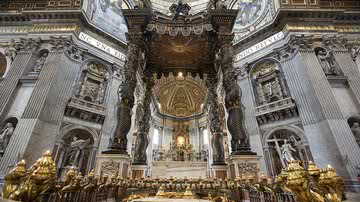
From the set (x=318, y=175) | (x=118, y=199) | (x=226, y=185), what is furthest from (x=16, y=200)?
(x=226, y=185)

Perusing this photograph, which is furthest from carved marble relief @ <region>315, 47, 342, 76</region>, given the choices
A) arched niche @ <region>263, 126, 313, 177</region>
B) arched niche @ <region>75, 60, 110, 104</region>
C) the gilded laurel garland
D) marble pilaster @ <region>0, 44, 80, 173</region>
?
marble pilaster @ <region>0, 44, 80, 173</region>

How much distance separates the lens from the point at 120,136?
439 cm

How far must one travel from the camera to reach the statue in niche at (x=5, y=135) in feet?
21.7

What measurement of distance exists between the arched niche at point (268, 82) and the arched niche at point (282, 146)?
174 cm

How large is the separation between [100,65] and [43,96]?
368cm

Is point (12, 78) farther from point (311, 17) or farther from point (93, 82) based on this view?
point (311, 17)

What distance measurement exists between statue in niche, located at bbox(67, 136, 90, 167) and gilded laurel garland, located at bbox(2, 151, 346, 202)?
19.5 ft

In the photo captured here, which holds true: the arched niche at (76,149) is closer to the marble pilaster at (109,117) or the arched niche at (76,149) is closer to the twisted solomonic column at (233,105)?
the marble pilaster at (109,117)

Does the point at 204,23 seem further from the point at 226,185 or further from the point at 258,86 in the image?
the point at 258,86

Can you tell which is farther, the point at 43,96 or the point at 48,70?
the point at 48,70

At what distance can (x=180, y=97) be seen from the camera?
2423 centimetres

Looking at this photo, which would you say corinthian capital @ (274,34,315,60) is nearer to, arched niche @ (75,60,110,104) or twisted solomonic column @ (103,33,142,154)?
twisted solomonic column @ (103,33,142,154)

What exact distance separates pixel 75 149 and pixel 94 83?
3775 millimetres

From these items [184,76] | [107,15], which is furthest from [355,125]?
[107,15]
